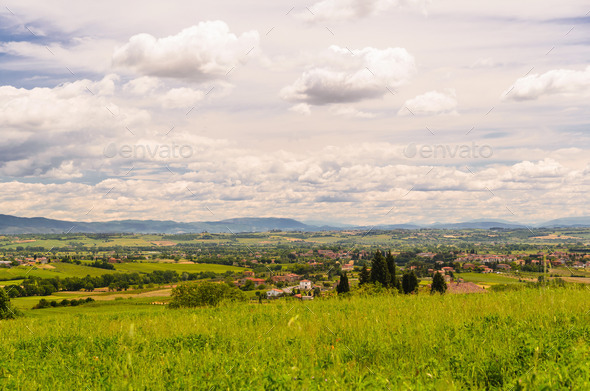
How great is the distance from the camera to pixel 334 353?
6801 mm

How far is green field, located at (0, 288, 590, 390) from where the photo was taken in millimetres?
5152

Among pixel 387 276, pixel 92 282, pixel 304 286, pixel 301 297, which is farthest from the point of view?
pixel 92 282

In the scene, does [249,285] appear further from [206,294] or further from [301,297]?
[206,294]

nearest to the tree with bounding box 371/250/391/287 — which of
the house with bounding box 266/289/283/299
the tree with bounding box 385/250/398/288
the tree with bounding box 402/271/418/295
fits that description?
the tree with bounding box 385/250/398/288

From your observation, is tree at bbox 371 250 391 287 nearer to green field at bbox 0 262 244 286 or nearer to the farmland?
green field at bbox 0 262 244 286

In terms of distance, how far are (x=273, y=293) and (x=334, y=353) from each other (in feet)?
32.6

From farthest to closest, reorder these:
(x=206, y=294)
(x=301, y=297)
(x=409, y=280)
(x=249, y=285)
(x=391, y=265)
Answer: (x=409, y=280), (x=391, y=265), (x=206, y=294), (x=249, y=285), (x=301, y=297)

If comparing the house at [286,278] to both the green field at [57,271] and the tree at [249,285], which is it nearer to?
the tree at [249,285]

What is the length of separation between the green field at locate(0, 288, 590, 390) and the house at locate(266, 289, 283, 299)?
16.0 ft

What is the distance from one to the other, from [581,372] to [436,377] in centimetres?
170

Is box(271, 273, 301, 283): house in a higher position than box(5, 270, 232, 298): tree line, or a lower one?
higher

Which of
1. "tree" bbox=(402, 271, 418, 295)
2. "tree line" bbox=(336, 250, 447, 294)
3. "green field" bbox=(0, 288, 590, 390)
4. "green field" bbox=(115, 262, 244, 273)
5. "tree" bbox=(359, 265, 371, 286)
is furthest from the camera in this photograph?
"tree" bbox=(402, 271, 418, 295)

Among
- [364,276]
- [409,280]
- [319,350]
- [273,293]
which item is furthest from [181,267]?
[319,350]

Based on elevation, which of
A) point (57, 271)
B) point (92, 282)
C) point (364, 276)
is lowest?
point (57, 271)
